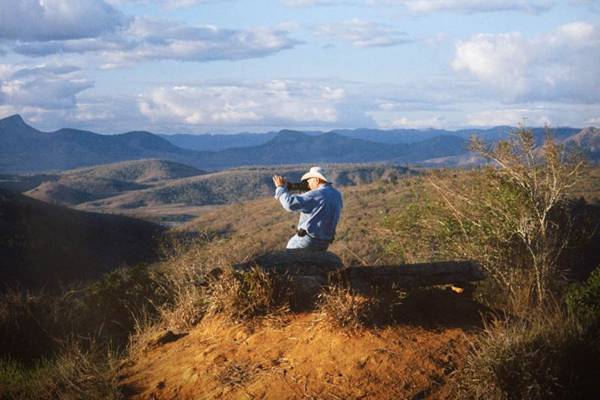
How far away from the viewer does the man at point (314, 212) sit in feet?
27.6

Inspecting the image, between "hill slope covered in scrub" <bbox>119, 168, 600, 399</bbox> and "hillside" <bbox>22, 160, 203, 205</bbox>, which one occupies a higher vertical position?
"hill slope covered in scrub" <bbox>119, 168, 600, 399</bbox>

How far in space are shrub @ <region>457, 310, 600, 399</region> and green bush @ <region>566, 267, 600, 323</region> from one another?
533 mm

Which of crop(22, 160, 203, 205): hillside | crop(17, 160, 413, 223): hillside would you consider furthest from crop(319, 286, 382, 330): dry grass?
crop(17, 160, 413, 223): hillside

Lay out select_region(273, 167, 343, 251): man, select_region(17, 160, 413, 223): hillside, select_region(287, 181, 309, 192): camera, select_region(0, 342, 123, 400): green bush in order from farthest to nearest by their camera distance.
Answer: select_region(17, 160, 413, 223): hillside < select_region(287, 181, 309, 192): camera < select_region(273, 167, 343, 251): man < select_region(0, 342, 123, 400): green bush

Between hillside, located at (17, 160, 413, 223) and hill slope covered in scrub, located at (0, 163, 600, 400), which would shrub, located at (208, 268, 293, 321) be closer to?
hill slope covered in scrub, located at (0, 163, 600, 400)

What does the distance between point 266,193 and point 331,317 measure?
326ft

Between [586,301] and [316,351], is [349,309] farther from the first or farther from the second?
[586,301]

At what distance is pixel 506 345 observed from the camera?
5.54 metres

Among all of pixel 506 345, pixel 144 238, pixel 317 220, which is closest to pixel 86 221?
pixel 144 238

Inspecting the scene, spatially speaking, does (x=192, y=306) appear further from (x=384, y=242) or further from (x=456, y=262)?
(x=384, y=242)

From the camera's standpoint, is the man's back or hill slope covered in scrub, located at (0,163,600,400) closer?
hill slope covered in scrub, located at (0,163,600,400)

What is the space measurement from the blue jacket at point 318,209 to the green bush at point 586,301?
2870 mm

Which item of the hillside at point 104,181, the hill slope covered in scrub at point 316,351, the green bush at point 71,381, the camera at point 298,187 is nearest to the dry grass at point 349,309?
the hill slope covered in scrub at point 316,351

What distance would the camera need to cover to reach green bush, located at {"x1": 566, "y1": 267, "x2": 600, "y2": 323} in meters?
6.66
